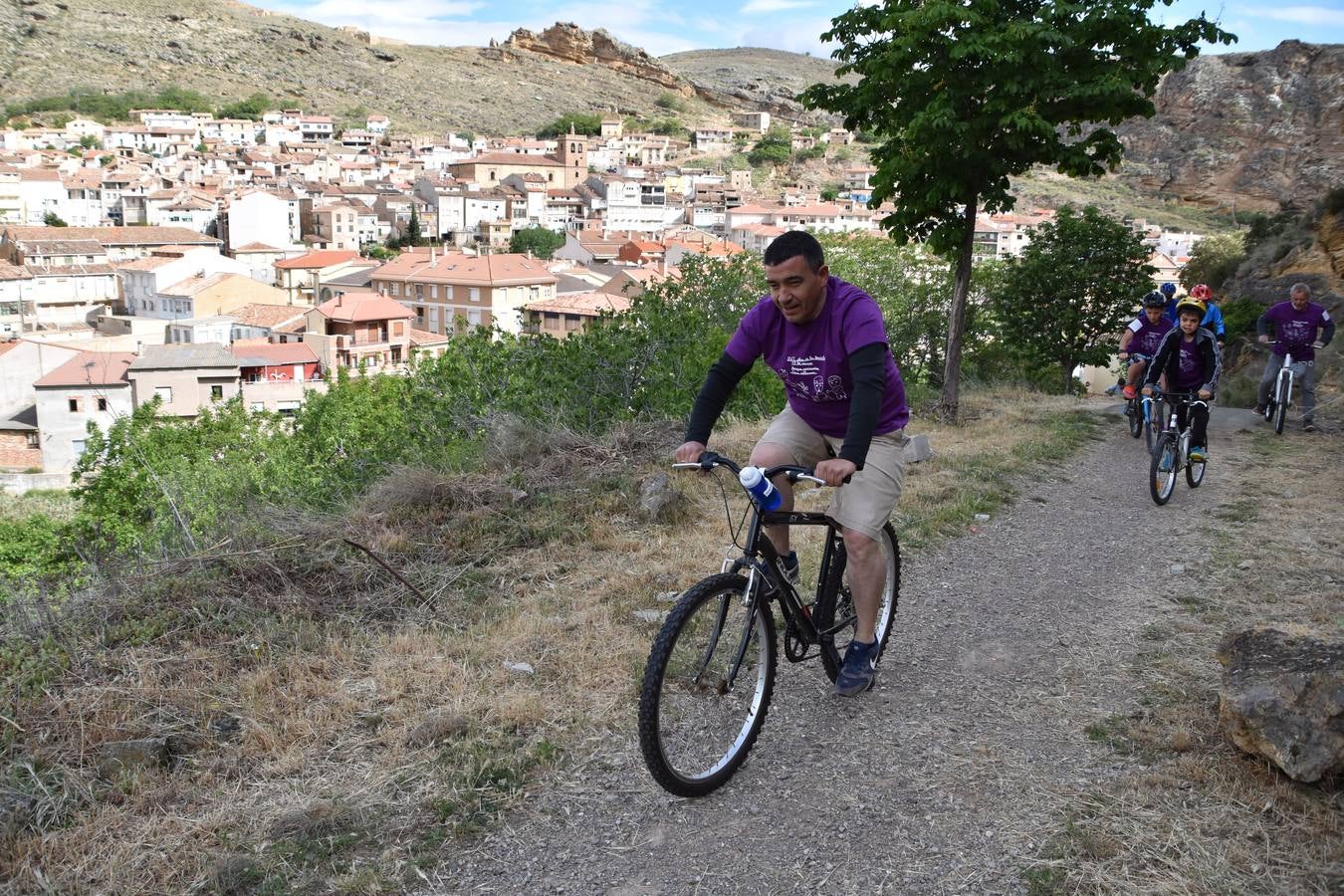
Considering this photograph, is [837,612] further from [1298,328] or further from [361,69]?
[361,69]

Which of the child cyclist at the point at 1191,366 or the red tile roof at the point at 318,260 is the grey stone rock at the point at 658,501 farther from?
the red tile roof at the point at 318,260

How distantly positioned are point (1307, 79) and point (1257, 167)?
189 centimetres

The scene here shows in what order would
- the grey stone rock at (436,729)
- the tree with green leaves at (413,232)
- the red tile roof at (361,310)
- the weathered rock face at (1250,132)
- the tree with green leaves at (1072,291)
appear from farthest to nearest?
1. the tree with green leaves at (413,232)
2. the red tile roof at (361,310)
3. the weathered rock face at (1250,132)
4. the tree with green leaves at (1072,291)
5. the grey stone rock at (436,729)

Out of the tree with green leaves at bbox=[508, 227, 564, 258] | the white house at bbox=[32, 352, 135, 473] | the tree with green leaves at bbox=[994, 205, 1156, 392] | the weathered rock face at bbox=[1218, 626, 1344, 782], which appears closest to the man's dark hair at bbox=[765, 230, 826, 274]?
the weathered rock face at bbox=[1218, 626, 1344, 782]

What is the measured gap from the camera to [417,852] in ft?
9.66

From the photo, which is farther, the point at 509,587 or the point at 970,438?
the point at 970,438

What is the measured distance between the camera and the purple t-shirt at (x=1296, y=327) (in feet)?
33.1

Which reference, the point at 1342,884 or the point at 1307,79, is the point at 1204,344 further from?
the point at 1307,79

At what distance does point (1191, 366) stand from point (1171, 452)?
758 mm

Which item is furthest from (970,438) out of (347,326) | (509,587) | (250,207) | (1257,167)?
(250,207)

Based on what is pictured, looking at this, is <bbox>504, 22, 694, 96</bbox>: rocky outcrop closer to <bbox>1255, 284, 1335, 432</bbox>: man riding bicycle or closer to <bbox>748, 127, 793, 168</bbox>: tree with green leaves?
<bbox>748, 127, 793, 168</bbox>: tree with green leaves

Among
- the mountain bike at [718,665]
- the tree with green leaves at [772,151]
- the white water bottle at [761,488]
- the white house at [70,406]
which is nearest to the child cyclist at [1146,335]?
the mountain bike at [718,665]

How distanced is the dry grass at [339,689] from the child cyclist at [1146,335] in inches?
205

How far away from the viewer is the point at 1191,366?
310 inches
